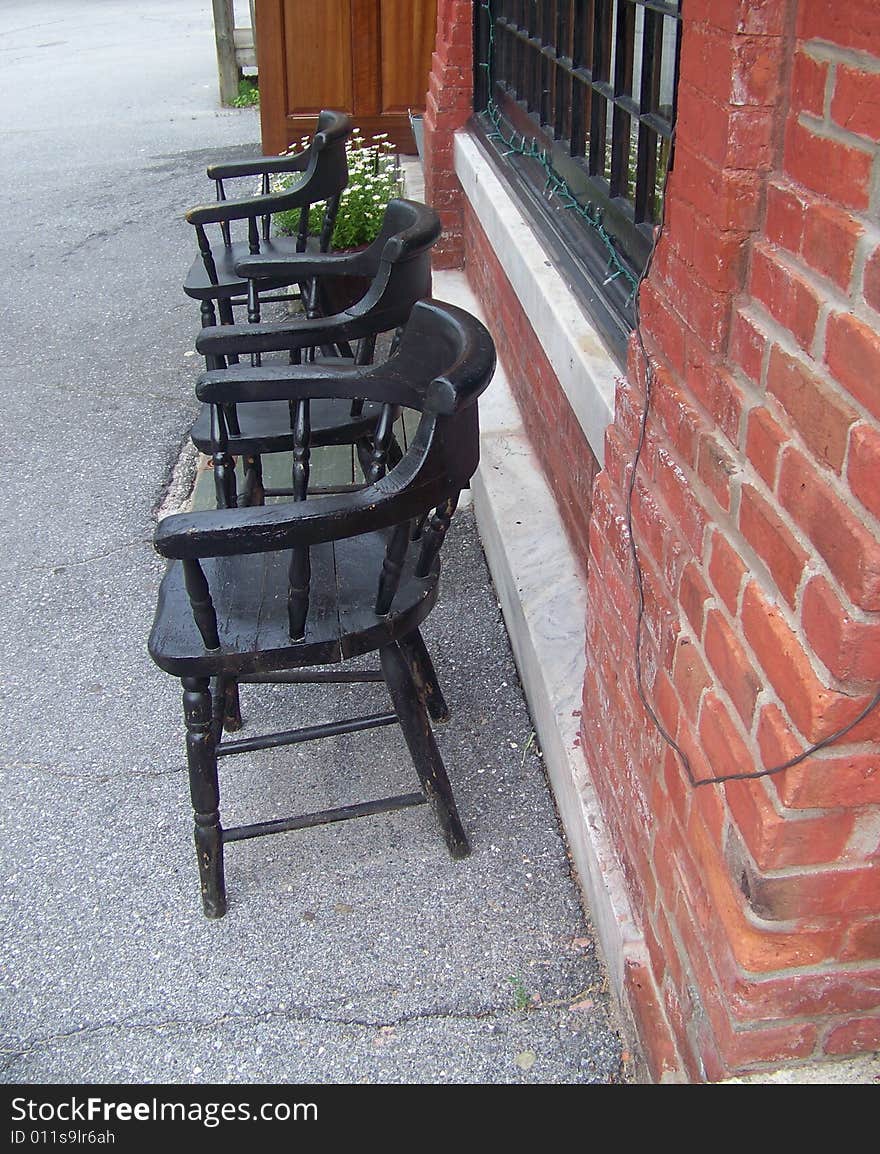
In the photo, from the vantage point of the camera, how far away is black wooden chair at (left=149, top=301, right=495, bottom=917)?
180 centimetres

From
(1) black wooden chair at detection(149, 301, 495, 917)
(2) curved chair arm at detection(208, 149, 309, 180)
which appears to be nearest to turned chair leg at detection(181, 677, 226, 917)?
(1) black wooden chair at detection(149, 301, 495, 917)

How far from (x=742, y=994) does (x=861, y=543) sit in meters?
0.63

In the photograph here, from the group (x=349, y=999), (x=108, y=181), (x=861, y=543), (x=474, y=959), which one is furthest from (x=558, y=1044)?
(x=108, y=181)

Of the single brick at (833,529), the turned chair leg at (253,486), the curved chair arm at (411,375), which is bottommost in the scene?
the turned chair leg at (253,486)

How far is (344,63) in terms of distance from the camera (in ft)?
22.2

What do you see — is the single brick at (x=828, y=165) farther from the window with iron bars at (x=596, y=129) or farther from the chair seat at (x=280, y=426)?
the chair seat at (x=280, y=426)

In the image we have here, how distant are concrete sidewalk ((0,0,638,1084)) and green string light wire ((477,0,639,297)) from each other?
41.4 inches

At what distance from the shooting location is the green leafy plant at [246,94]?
32.9 feet

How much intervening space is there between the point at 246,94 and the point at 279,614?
367 inches

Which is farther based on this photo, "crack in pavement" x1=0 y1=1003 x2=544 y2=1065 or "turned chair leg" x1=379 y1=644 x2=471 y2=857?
"turned chair leg" x1=379 y1=644 x2=471 y2=857

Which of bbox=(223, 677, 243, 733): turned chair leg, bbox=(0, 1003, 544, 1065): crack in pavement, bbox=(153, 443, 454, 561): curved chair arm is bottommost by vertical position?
bbox=(0, 1003, 544, 1065): crack in pavement

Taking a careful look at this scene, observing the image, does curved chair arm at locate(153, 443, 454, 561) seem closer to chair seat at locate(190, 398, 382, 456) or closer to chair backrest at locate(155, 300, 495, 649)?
chair backrest at locate(155, 300, 495, 649)

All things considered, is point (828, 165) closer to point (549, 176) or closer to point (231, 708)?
point (231, 708)

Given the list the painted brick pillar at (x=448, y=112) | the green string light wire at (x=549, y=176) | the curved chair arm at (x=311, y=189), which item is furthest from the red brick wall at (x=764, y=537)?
the painted brick pillar at (x=448, y=112)
